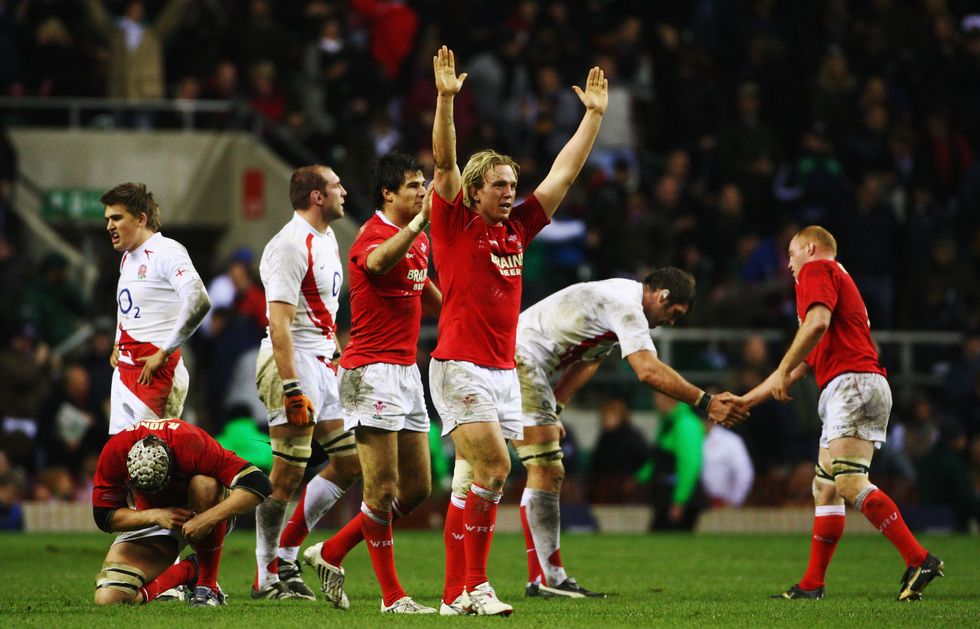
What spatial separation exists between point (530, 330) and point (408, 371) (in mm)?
1417

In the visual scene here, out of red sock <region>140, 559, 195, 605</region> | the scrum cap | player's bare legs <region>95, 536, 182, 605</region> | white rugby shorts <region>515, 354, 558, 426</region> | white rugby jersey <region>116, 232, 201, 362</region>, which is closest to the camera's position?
the scrum cap

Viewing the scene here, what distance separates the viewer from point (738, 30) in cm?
2481

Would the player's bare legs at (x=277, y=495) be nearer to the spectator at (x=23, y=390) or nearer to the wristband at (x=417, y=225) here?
the wristband at (x=417, y=225)

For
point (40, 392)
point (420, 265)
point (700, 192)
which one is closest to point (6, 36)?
point (40, 392)

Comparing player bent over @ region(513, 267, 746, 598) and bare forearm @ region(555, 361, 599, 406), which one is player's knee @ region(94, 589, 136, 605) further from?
bare forearm @ region(555, 361, 599, 406)

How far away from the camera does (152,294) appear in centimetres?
1026

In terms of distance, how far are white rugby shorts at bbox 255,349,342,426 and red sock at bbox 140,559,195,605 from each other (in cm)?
105

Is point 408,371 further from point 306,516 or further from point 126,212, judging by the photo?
point 126,212

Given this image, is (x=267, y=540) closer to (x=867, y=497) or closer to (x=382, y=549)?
(x=382, y=549)

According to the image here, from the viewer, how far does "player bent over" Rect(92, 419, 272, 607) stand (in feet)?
30.3

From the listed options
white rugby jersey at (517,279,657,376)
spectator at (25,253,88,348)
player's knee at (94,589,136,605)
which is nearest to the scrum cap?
player's knee at (94,589,136,605)

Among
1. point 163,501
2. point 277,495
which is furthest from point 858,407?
point 163,501

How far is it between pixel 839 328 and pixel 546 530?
7.53 ft

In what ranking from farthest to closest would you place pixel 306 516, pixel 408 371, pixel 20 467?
pixel 20 467
pixel 306 516
pixel 408 371
